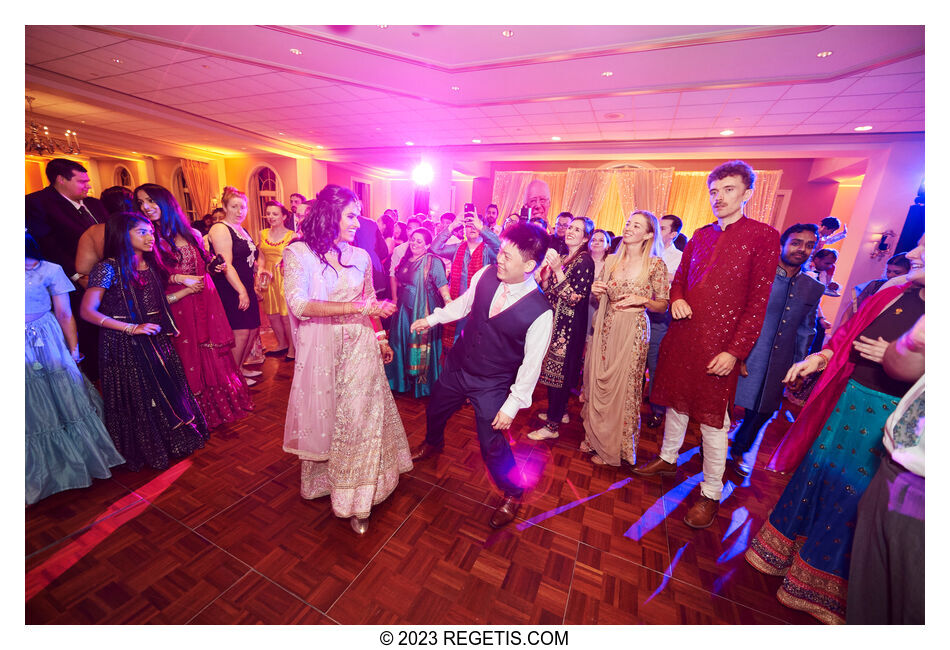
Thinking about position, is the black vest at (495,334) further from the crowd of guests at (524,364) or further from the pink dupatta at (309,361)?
the pink dupatta at (309,361)

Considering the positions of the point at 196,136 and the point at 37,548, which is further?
the point at 196,136

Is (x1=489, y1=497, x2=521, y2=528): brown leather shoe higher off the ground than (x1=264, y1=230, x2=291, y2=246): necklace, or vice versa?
(x1=264, y1=230, x2=291, y2=246): necklace

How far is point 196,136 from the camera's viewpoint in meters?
7.70

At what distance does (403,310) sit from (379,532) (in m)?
1.83

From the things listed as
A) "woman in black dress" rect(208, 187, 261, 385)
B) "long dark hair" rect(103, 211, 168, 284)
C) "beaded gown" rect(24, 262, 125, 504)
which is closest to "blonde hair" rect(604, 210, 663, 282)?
"long dark hair" rect(103, 211, 168, 284)

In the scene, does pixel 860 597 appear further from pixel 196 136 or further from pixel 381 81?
pixel 196 136

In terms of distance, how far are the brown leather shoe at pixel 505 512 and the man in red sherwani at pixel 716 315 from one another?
0.93m

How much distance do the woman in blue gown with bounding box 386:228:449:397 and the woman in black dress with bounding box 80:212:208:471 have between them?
59.1 inches

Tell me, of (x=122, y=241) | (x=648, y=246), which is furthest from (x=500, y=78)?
(x=122, y=241)

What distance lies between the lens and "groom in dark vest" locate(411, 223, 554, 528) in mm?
1563

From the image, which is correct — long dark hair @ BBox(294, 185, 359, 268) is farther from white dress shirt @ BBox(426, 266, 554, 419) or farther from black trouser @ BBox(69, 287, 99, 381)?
black trouser @ BBox(69, 287, 99, 381)
